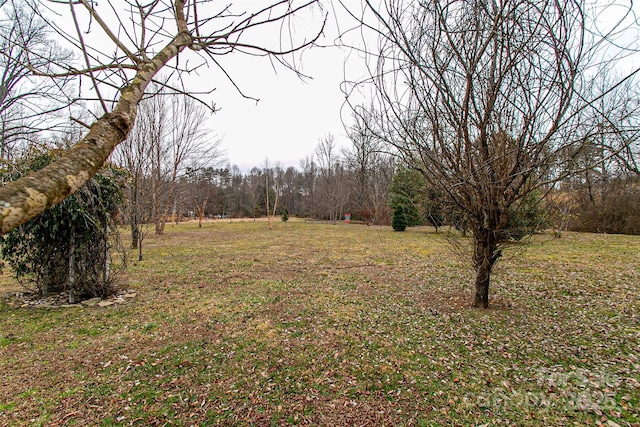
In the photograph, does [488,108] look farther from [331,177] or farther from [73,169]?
[331,177]

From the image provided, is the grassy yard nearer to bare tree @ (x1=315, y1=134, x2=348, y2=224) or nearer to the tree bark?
the tree bark

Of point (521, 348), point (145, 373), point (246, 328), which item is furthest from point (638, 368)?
point (145, 373)

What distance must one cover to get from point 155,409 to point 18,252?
4063mm

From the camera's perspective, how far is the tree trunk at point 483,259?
3760 mm

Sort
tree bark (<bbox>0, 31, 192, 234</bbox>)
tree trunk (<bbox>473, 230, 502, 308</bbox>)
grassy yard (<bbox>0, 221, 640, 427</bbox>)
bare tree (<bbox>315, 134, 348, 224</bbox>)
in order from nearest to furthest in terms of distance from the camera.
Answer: tree bark (<bbox>0, 31, 192, 234</bbox>)
grassy yard (<bbox>0, 221, 640, 427</bbox>)
tree trunk (<bbox>473, 230, 502, 308</bbox>)
bare tree (<bbox>315, 134, 348, 224</bbox>)

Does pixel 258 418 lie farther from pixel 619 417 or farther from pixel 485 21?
pixel 485 21

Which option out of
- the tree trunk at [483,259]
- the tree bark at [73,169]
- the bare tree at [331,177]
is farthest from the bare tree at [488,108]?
the bare tree at [331,177]

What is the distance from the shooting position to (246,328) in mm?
3602

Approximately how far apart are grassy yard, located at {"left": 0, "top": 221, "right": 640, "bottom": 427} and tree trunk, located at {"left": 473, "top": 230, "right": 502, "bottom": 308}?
215 mm

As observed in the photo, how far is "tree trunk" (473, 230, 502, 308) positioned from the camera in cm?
376

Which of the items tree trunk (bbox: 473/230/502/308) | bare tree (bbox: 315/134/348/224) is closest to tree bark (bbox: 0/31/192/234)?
tree trunk (bbox: 473/230/502/308)

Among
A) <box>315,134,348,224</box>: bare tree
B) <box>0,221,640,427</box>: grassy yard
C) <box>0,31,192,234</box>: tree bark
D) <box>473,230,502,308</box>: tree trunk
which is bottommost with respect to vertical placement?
<box>0,221,640,427</box>: grassy yard

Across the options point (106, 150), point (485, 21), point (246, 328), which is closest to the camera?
point (106, 150)

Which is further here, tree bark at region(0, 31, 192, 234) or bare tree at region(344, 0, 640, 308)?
bare tree at region(344, 0, 640, 308)
